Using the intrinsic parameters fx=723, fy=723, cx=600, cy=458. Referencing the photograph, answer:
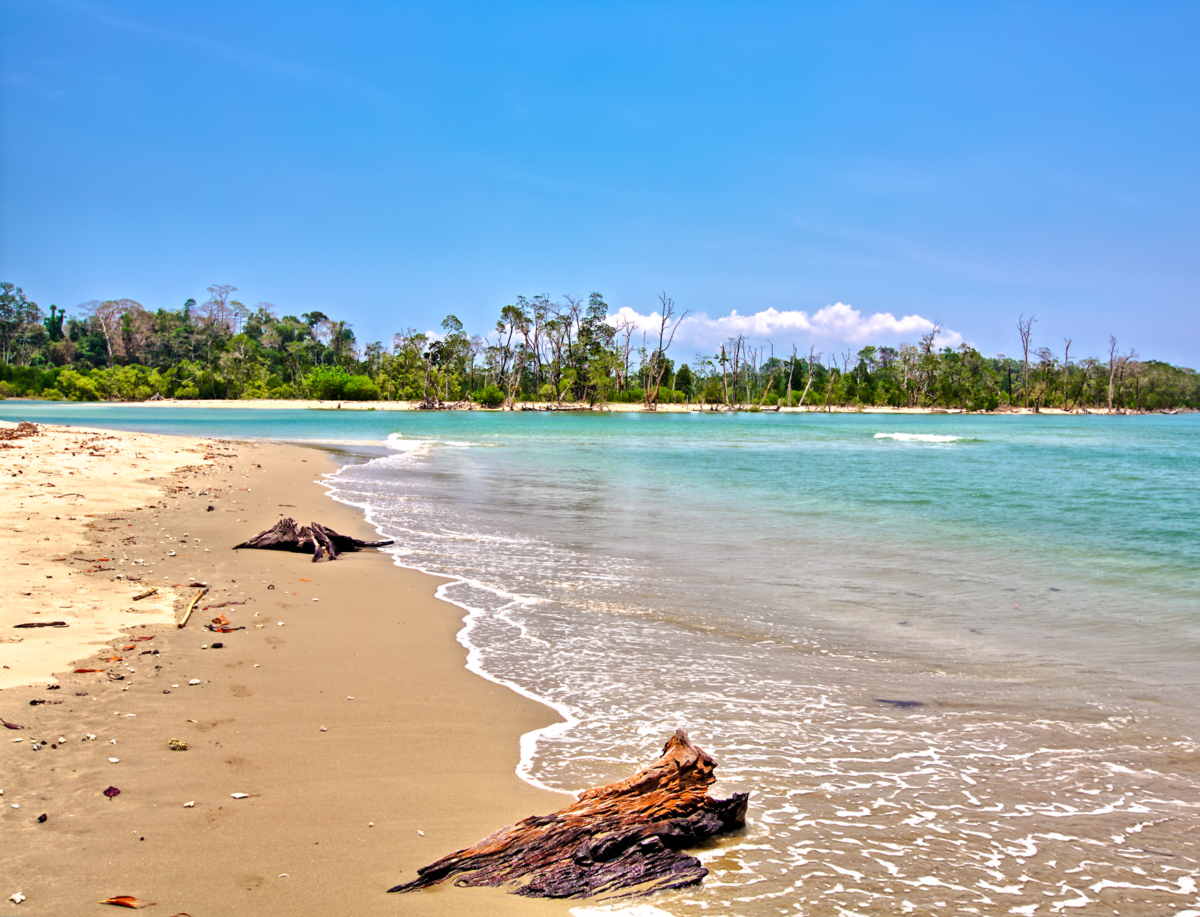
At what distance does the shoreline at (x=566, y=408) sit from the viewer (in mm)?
90312

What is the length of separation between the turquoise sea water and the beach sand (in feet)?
1.70

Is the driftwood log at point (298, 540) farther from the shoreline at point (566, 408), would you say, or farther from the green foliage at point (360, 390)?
the green foliage at point (360, 390)

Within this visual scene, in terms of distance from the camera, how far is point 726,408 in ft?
368

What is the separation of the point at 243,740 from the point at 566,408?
94.5 meters

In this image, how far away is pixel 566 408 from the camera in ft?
321

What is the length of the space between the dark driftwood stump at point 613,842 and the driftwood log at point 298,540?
256 inches

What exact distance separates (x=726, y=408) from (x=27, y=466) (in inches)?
4093

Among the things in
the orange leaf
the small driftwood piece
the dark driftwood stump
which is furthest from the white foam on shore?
the small driftwood piece

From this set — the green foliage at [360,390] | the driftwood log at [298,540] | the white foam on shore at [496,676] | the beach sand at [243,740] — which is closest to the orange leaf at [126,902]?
the beach sand at [243,740]

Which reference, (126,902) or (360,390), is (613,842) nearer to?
(126,902)

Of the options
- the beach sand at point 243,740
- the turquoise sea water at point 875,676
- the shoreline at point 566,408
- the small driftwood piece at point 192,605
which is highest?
the shoreline at point 566,408

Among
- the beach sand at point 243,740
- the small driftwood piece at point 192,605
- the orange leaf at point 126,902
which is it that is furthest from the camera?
the small driftwood piece at point 192,605

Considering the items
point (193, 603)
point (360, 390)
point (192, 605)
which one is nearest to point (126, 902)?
point (192, 605)

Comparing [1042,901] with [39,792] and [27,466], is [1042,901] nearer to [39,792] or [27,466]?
[39,792]
